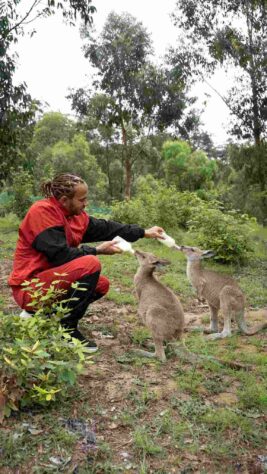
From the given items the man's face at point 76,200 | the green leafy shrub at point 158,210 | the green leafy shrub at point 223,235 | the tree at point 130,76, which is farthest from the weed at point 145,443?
the tree at point 130,76

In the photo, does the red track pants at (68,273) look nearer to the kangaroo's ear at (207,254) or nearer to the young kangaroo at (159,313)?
the young kangaroo at (159,313)

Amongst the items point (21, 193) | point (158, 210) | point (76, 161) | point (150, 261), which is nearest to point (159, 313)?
point (150, 261)

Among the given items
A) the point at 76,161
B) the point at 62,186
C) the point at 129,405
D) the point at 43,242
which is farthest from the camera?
the point at 76,161

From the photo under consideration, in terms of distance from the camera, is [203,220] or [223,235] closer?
[223,235]

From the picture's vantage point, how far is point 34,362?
11.1ft

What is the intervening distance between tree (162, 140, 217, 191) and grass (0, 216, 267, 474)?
99.1 ft

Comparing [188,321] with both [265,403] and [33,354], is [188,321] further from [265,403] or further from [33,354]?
[33,354]

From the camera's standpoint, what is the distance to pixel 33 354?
11.2 ft

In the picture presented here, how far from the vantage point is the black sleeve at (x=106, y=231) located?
518 cm

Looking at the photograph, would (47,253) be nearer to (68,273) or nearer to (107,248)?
(68,273)

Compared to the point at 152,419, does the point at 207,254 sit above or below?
above

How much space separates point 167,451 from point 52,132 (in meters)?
38.7

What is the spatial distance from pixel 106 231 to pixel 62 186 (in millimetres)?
977

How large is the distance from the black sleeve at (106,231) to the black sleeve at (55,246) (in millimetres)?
772
